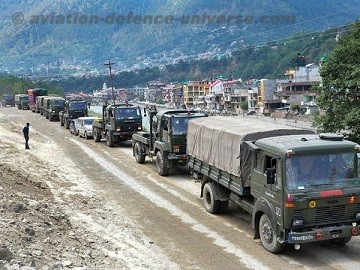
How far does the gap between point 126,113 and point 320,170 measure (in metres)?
20.7

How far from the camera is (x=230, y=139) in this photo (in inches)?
524

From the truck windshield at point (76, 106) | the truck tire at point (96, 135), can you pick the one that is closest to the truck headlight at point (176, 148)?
the truck tire at point (96, 135)

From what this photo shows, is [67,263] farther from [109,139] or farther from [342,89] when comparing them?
[109,139]

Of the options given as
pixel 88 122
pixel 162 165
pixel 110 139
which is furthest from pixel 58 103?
pixel 162 165

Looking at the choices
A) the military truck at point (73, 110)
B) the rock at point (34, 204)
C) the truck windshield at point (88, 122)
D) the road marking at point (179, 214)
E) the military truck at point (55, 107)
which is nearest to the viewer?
the road marking at point (179, 214)

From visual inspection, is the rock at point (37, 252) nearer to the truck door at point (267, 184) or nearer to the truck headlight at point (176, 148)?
the truck door at point (267, 184)

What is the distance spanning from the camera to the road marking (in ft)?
36.1

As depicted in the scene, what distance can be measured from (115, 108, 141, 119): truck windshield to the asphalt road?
6620mm

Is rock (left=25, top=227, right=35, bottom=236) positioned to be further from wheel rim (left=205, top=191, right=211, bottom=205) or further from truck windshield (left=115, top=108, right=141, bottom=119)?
truck windshield (left=115, top=108, right=141, bottom=119)

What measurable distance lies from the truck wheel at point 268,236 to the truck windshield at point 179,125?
29.8 ft

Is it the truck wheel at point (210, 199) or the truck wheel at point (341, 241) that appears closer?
the truck wheel at point (341, 241)

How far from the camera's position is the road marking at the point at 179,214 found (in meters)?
11.0

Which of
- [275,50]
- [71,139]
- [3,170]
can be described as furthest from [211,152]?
[275,50]

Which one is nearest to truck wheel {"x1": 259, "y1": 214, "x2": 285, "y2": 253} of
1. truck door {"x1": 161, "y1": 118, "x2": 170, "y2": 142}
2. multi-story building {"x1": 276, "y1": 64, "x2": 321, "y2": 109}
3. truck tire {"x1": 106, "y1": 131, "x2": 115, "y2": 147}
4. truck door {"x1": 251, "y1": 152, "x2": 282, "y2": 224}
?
truck door {"x1": 251, "y1": 152, "x2": 282, "y2": 224}
